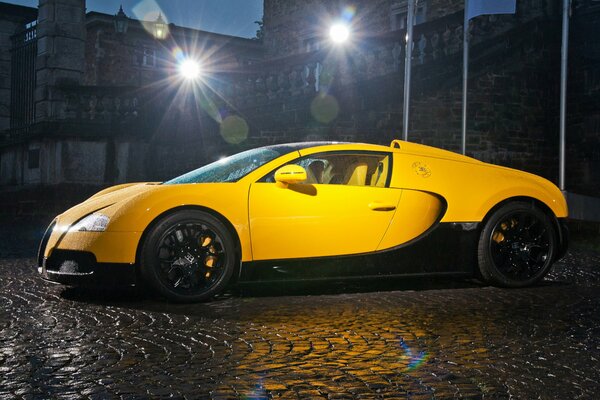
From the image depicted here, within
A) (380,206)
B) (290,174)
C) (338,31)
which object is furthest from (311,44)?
(290,174)

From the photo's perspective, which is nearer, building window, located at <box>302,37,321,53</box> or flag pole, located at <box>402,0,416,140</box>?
flag pole, located at <box>402,0,416,140</box>

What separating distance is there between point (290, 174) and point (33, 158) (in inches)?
576

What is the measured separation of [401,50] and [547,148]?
13.5ft

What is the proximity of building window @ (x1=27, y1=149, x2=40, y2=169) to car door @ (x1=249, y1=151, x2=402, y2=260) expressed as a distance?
551 inches

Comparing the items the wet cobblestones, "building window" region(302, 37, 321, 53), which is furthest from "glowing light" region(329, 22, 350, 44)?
the wet cobblestones

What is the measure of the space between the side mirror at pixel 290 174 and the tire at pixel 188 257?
0.57 meters

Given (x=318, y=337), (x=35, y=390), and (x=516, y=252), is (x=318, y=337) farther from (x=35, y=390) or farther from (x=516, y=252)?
(x=516, y=252)

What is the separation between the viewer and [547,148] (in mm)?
19031

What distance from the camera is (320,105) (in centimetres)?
1862

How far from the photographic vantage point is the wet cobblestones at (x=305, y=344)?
3686 mm

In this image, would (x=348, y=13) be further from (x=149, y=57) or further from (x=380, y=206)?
(x=380, y=206)

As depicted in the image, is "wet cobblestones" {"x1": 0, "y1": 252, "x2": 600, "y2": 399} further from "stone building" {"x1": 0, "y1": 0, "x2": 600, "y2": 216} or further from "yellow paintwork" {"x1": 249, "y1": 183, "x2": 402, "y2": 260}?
"stone building" {"x1": 0, "y1": 0, "x2": 600, "y2": 216}

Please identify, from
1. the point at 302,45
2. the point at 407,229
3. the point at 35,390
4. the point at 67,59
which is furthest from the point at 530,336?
the point at 302,45

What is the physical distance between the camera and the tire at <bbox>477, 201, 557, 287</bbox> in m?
6.87
